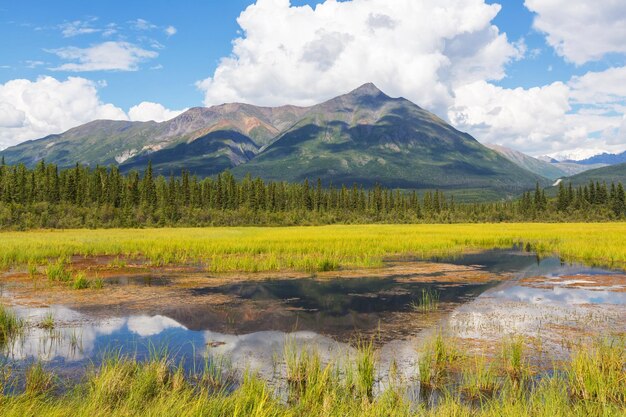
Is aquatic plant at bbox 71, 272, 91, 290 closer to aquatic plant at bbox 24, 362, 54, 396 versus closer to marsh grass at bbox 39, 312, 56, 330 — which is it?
marsh grass at bbox 39, 312, 56, 330

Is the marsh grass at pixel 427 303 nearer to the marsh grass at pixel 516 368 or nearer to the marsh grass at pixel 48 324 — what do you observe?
the marsh grass at pixel 516 368

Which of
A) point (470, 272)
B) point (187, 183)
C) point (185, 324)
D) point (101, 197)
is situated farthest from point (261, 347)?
point (187, 183)

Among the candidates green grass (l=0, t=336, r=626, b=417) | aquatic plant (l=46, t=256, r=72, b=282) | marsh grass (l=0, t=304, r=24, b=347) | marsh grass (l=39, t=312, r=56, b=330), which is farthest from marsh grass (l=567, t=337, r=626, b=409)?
aquatic plant (l=46, t=256, r=72, b=282)

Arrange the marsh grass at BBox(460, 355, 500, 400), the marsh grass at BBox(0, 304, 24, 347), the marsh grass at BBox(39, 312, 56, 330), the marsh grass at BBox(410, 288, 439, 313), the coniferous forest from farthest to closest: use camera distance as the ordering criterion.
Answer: the coniferous forest
the marsh grass at BBox(410, 288, 439, 313)
the marsh grass at BBox(39, 312, 56, 330)
the marsh grass at BBox(0, 304, 24, 347)
the marsh grass at BBox(460, 355, 500, 400)

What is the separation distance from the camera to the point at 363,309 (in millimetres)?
20656

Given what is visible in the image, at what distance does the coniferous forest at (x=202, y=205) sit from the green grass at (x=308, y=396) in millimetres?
78503

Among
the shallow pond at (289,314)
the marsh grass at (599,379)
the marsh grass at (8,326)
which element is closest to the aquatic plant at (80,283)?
the shallow pond at (289,314)

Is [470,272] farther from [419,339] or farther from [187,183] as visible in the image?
[187,183]

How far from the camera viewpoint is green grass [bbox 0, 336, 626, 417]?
25.0 ft

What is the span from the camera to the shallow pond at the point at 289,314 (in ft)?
45.8

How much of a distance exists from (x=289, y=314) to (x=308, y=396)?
35.2 feet

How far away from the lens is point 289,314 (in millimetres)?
19656

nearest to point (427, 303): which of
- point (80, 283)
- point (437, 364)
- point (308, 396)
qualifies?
point (437, 364)

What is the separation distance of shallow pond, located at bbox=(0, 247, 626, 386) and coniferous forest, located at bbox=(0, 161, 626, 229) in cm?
6605
